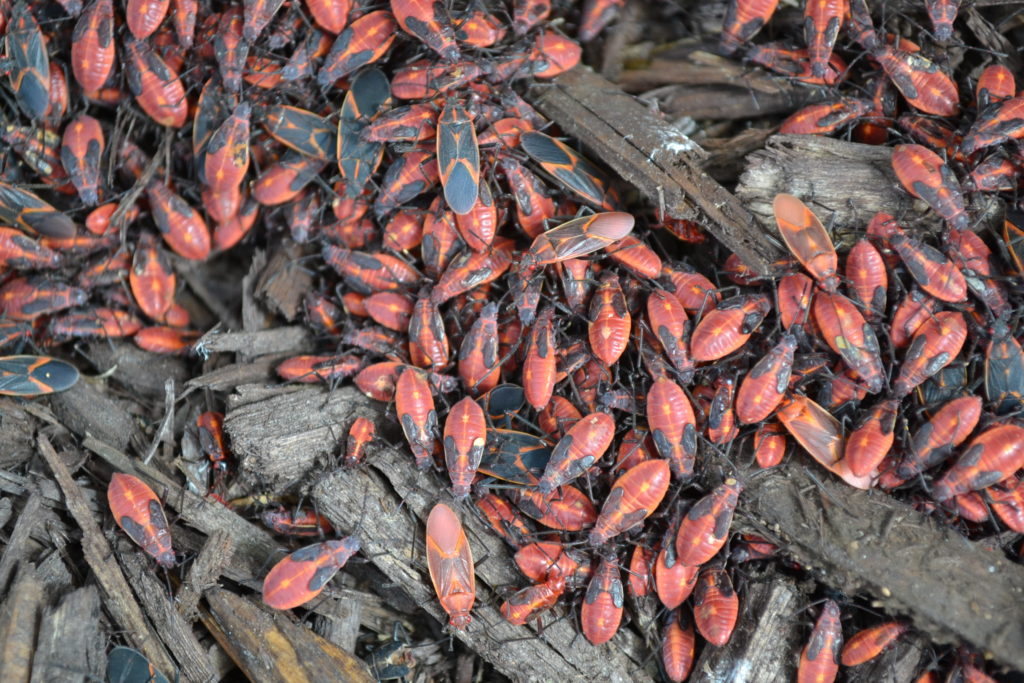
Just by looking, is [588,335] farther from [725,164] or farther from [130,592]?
[130,592]

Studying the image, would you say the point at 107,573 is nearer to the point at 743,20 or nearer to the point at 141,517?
the point at 141,517

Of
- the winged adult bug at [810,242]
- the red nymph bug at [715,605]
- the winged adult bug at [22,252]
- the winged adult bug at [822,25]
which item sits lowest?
the red nymph bug at [715,605]

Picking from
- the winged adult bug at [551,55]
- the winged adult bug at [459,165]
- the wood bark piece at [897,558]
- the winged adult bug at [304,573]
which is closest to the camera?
the wood bark piece at [897,558]

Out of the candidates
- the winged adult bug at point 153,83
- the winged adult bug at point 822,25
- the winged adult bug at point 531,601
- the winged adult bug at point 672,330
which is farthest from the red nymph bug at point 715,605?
the winged adult bug at point 153,83

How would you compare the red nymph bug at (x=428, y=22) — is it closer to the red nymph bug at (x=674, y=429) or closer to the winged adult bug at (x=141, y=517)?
the red nymph bug at (x=674, y=429)

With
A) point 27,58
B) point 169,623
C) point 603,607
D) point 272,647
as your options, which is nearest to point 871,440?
point 603,607

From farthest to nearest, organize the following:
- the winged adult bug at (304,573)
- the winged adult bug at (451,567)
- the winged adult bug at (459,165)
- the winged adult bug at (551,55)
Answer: the winged adult bug at (551,55) → the winged adult bug at (459,165) → the winged adult bug at (304,573) → the winged adult bug at (451,567)

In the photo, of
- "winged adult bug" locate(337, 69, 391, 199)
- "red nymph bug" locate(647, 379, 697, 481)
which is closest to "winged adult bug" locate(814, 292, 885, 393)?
"red nymph bug" locate(647, 379, 697, 481)
